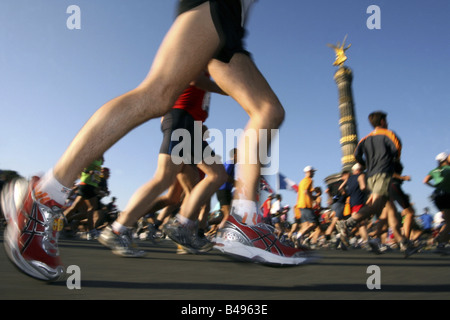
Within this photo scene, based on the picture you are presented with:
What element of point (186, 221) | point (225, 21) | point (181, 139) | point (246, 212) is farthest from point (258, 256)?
point (181, 139)

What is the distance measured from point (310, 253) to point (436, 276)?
31.5 inches

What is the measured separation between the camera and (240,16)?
5.53 ft

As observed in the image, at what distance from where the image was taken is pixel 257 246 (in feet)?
5.24

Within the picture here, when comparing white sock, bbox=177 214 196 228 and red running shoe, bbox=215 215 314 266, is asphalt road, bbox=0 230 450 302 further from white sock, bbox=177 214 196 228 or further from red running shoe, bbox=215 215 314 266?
white sock, bbox=177 214 196 228

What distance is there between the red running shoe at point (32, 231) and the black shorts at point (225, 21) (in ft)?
2.94

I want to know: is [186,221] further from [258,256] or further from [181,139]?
[258,256]

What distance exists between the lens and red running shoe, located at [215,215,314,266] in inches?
62.4

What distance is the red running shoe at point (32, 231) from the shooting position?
1.32m

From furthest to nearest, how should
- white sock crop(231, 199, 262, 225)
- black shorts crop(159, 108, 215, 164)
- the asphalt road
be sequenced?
1. black shorts crop(159, 108, 215, 164)
2. white sock crop(231, 199, 262, 225)
3. the asphalt road

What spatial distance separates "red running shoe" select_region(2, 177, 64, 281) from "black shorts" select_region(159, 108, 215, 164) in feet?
6.04

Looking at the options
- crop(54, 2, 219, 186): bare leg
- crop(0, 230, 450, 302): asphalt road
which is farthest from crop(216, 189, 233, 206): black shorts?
crop(54, 2, 219, 186): bare leg
